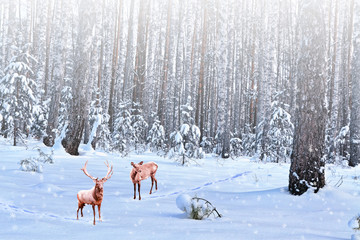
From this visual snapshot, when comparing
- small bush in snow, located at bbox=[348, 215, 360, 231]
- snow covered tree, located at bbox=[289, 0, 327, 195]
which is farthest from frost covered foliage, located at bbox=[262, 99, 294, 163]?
small bush in snow, located at bbox=[348, 215, 360, 231]

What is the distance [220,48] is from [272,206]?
918 centimetres

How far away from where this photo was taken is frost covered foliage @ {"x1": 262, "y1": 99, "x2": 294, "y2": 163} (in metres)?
12.9

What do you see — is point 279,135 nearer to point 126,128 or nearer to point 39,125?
point 126,128

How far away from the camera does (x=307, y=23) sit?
457 centimetres

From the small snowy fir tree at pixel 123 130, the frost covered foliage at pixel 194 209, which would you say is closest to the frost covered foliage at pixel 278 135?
the small snowy fir tree at pixel 123 130

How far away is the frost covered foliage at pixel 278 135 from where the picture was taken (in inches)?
507

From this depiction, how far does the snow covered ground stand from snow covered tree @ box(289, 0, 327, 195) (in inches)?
8.9

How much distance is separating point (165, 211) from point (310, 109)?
2.43 m

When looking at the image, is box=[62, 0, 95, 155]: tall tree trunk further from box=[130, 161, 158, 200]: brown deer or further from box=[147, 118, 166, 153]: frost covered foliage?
box=[147, 118, 166, 153]: frost covered foliage

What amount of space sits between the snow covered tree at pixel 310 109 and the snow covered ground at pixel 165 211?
225 mm

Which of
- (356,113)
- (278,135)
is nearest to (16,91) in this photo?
(278,135)

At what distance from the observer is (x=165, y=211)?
3.10m

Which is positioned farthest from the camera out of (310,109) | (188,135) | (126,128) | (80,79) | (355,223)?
(126,128)

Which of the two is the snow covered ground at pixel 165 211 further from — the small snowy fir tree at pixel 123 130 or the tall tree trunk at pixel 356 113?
the small snowy fir tree at pixel 123 130
